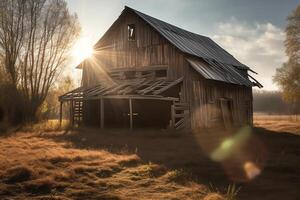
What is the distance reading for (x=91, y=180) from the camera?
791cm

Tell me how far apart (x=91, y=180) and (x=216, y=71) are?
724 inches

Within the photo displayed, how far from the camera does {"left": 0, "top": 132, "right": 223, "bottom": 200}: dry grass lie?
680cm

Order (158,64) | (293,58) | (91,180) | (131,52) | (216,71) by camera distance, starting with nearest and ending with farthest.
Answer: (91,180) < (158,64) < (216,71) < (131,52) < (293,58)

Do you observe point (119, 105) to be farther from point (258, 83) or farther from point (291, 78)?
point (291, 78)

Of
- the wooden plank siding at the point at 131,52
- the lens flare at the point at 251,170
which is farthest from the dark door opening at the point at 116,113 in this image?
the lens flare at the point at 251,170

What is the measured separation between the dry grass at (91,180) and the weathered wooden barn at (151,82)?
10398 mm

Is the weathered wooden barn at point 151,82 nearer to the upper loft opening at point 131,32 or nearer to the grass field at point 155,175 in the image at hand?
the upper loft opening at point 131,32

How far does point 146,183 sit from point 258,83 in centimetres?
2631

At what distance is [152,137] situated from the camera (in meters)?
18.0

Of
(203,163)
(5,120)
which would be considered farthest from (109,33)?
(203,163)

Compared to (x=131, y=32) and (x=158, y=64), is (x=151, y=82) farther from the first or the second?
(x=131, y=32)

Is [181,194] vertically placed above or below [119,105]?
below

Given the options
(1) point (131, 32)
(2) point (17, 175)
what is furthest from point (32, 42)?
(2) point (17, 175)

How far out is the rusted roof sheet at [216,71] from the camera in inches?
869
